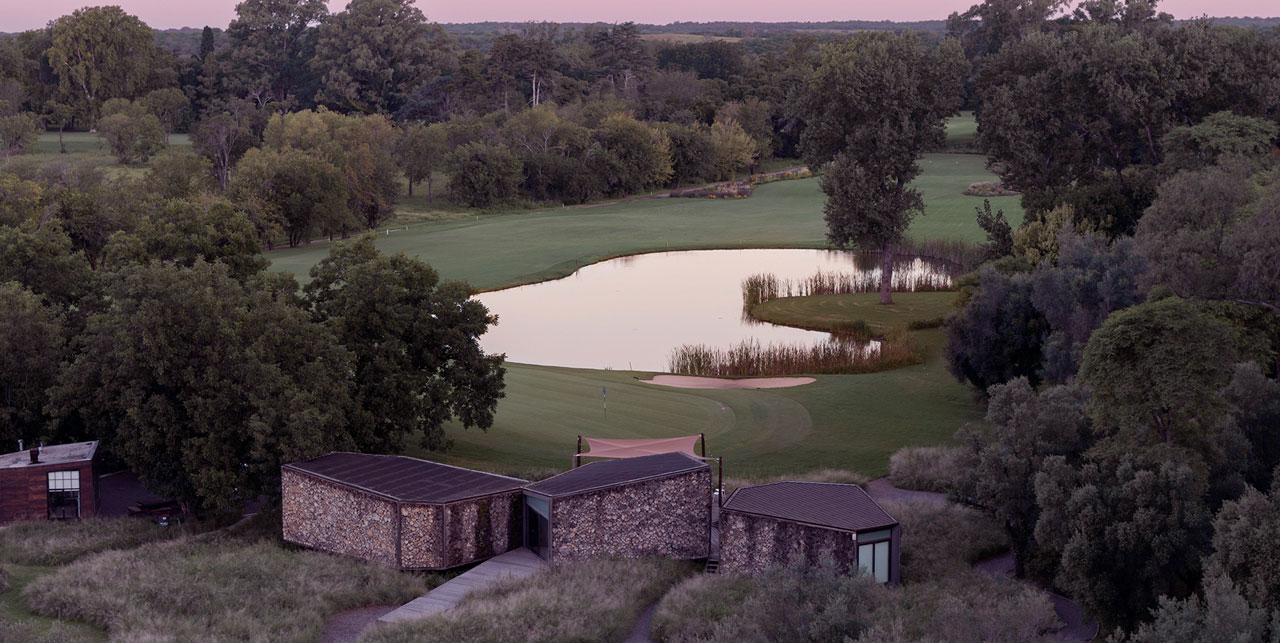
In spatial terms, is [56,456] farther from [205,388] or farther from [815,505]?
[815,505]

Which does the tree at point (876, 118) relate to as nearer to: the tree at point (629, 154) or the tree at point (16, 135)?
the tree at point (629, 154)

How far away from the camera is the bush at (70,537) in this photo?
22.6 meters

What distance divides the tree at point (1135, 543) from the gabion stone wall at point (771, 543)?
3709 millimetres

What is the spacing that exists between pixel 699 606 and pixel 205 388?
12619mm

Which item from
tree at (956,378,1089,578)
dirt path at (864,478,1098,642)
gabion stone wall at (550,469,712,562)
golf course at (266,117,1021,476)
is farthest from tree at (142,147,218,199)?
tree at (956,378,1089,578)

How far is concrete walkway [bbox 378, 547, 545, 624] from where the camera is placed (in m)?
19.9

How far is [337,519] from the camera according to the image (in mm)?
23500

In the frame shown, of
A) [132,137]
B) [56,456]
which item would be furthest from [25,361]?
[132,137]

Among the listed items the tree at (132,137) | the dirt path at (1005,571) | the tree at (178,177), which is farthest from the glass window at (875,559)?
the tree at (132,137)

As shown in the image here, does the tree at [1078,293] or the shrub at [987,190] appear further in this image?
the shrub at [987,190]

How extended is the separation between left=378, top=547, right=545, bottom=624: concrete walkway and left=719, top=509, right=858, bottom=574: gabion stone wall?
12.1 feet

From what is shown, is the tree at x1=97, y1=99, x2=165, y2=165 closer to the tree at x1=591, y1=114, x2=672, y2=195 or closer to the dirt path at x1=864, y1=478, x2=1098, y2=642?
the tree at x1=591, y1=114, x2=672, y2=195

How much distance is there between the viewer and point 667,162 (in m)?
99.6

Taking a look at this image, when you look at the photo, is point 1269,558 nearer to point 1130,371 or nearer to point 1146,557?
point 1146,557
